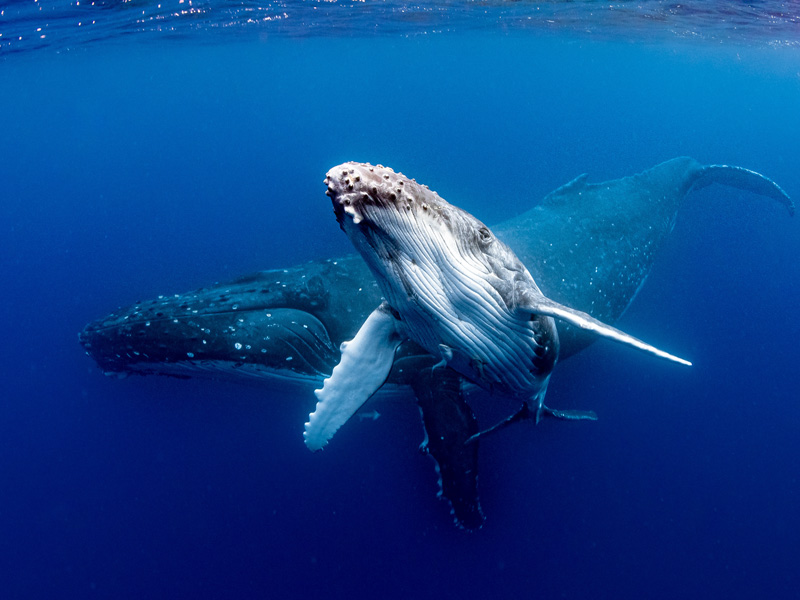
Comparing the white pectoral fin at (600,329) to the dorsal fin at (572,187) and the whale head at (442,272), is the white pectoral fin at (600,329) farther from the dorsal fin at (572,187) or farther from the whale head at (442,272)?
the dorsal fin at (572,187)


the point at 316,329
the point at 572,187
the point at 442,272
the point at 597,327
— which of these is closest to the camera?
the point at 597,327

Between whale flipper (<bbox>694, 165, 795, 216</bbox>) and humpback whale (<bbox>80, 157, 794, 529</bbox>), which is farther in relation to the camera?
whale flipper (<bbox>694, 165, 795, 216</bbox>)

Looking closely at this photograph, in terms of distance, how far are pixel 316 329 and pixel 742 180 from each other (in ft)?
44.0

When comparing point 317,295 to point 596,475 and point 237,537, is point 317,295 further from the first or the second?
point 596,475

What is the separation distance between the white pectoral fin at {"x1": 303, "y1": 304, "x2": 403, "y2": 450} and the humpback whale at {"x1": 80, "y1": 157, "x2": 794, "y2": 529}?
2378 mm

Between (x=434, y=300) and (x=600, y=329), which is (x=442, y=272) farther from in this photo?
(x=600, y=329)

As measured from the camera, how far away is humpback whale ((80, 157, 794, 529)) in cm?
700

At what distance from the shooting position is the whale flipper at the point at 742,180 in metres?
13.1

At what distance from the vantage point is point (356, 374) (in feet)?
15.2

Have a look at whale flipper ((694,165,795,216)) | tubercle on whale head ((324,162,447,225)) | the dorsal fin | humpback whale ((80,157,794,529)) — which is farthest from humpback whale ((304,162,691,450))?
whale flipper ((694,165,795,216))

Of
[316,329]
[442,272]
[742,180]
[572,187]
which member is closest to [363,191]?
[442,272]

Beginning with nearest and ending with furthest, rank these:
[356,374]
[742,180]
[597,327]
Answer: [597,327] < [356,374] < [742,180]

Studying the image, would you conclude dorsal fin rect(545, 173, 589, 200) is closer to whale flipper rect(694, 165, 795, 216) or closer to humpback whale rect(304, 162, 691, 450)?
whale flipper rect(694, 165, 795, 216)

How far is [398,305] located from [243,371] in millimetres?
4301
